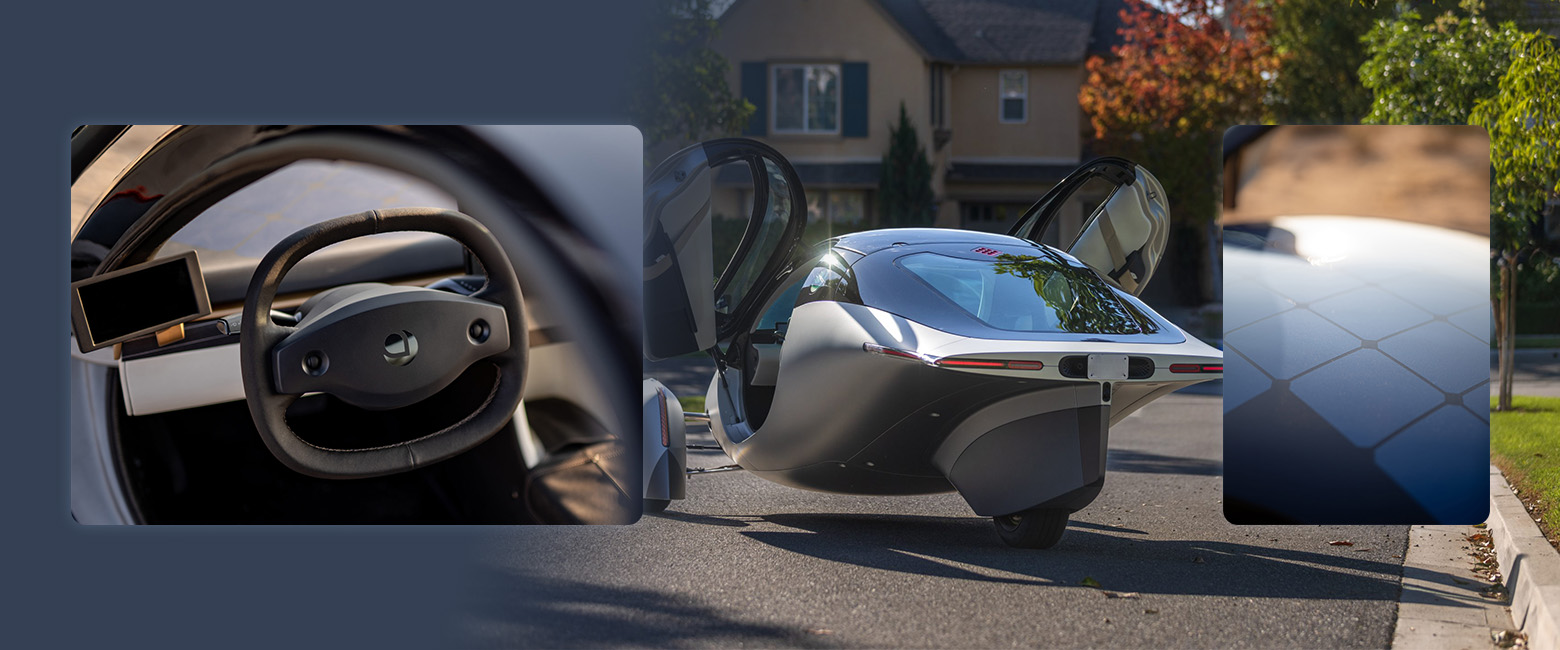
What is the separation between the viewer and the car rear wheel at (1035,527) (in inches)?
270

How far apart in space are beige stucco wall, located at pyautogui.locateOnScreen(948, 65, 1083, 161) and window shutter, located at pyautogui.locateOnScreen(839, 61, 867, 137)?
209 centimetres

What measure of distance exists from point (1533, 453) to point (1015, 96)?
1642 cm

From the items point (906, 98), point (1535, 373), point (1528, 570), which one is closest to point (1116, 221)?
point (1528, 570)

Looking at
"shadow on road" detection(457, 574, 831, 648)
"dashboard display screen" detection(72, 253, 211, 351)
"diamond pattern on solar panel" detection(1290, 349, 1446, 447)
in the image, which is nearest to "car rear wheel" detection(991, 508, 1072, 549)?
"diamond pattern on solar panel" detection(1290, 349, 1446, 447)

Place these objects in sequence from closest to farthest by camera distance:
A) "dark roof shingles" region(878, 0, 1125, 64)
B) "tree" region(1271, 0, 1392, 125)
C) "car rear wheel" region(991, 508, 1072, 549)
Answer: "car rear wheel" region(991, 508, 1072, 549) → "dark roof shingles" region(878, 0, 1125, 64) → "tree" region(1271, 0, 1392, 125)

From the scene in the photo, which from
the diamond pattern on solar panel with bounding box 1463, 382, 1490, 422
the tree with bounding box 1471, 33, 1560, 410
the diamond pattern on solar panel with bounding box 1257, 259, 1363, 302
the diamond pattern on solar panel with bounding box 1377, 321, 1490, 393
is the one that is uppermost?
the tree with bounding box 1471, 33, 1560, 410

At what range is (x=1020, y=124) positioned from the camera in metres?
24.6

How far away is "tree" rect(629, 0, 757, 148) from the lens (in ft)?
49.5

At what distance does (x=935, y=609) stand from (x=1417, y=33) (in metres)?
10.5

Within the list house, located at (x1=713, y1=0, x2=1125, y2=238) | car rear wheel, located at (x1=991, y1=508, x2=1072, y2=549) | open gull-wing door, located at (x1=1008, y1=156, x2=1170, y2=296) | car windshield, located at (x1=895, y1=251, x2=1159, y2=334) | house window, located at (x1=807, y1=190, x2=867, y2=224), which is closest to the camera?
car windshield, located at (x1=895, y1=251, x2=1159, y2=334)

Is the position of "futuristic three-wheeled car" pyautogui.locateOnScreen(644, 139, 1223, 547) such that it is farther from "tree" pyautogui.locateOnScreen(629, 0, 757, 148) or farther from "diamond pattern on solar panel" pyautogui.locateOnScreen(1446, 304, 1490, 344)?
"tree" pyautogui.locateOnScreen(629, 0, 757, 148)

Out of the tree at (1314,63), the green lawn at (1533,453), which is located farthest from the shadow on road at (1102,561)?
the tree at (1314,63)

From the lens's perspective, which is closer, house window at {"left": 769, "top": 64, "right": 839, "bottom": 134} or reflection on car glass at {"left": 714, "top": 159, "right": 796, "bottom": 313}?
reflection on car glass at {"left": 714, "top": 159, "right": 796, "bottom": 313}

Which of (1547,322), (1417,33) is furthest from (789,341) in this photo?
(1547,322)
